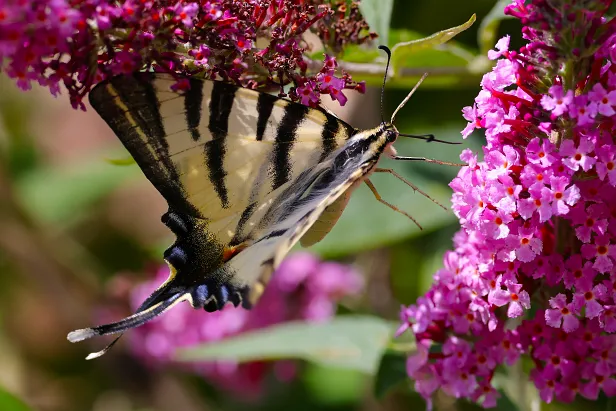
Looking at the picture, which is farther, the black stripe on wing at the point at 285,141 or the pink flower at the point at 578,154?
the black stripe on wing at the point at 285,141

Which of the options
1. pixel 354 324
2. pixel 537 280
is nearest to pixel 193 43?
pixel 537 280

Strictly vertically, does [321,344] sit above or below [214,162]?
below

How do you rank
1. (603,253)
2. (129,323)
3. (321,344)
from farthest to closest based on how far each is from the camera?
(321,344) → (129,323) → (603,253)

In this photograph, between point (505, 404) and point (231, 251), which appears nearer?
point (231, 251)

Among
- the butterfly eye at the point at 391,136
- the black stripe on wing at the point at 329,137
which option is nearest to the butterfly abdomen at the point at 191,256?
the black stripe on wing at the point at 329,137

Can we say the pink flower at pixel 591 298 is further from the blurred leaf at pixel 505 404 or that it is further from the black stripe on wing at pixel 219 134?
the black stripe on wing at pixel 219 134

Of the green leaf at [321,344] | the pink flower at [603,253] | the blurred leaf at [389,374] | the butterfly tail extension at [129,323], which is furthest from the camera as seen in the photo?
the green leaf at [321,344]

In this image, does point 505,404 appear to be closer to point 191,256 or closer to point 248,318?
point 191,256

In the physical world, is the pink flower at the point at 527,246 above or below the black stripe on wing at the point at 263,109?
below

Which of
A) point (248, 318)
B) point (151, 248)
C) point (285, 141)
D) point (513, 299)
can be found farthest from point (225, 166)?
point (248, 318)
